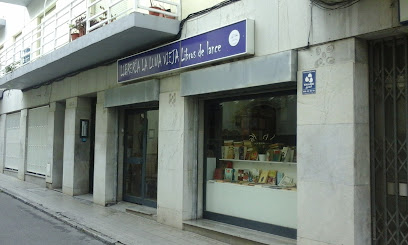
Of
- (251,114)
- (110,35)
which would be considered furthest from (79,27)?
(251,114)

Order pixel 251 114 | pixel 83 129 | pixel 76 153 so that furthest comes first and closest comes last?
pixel 83 129 → pixel 76 153 → pixel 251 114

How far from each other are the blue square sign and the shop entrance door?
4.67 metres

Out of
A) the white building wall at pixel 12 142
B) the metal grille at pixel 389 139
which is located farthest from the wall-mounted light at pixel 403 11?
the white building wall at pixel 12 142

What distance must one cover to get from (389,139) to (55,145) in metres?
11.2

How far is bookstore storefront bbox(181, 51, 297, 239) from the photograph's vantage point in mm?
Result: 6223

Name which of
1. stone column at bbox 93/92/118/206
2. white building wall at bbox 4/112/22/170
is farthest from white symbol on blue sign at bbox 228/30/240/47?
white building wall at bbox 4/112/22/170

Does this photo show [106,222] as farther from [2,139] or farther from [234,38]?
[2,139]

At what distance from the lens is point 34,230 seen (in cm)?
771

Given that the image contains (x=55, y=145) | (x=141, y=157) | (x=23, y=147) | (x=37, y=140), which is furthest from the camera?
(x=23, y=147)

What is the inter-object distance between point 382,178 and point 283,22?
2588mm

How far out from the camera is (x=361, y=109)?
A: 5016 mm

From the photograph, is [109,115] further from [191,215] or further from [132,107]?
[191,215]

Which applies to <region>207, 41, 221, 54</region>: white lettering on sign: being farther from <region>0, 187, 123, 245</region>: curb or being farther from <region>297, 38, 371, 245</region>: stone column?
<region>0, 187, 123, 245</region>: curb

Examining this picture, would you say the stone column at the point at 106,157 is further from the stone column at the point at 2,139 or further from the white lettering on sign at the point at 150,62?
the stone column at the point at 2,139
